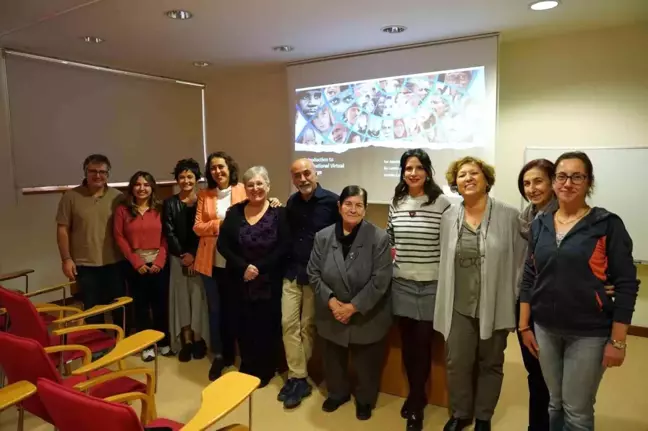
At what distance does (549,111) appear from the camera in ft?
13.1

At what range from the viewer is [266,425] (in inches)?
103

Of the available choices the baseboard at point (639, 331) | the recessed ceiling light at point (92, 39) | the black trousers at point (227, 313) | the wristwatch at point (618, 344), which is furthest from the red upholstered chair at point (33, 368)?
the baseboard at point (639, 331)

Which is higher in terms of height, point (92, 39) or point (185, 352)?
point (92, 39)

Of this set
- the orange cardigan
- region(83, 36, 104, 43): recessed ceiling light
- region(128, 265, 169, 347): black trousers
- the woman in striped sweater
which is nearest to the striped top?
the woman in striped sweater

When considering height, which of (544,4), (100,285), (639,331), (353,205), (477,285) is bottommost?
(639,331)

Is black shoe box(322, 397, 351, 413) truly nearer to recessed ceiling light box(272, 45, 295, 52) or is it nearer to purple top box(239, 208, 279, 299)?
purple top box(239, 208, 279, 299)

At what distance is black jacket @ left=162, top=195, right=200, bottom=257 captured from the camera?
3369 mm

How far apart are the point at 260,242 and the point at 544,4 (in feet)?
7.90

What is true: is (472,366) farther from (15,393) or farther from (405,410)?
(15,393)

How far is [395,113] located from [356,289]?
7.86ft

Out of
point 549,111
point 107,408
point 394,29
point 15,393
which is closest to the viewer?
point 107,408

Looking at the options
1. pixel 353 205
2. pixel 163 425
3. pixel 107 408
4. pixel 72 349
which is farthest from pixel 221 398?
pixel 353 205

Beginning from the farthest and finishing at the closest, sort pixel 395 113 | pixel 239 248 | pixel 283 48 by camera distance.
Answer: pixel 395 113, pixel 283 48, pixel 239 248

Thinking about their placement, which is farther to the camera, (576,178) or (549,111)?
(549,111)
